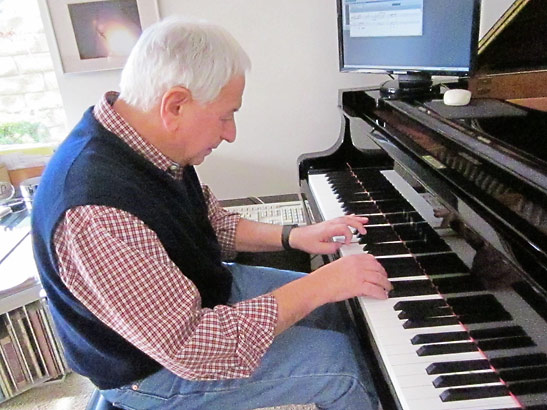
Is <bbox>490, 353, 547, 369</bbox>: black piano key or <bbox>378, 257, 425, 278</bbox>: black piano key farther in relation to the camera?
<bbox>378, 257, 425, 278</bbox>: black piano key

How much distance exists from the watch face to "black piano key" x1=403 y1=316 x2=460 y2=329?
6.17 ft

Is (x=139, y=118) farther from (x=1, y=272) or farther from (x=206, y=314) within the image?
(x=1, y=272)

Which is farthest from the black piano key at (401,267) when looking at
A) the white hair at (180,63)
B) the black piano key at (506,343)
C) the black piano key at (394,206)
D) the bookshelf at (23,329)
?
the bookshelf at (23,329)

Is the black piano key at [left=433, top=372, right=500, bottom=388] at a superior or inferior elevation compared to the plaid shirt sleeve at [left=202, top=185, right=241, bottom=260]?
superior

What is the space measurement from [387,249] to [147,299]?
571 millimetres

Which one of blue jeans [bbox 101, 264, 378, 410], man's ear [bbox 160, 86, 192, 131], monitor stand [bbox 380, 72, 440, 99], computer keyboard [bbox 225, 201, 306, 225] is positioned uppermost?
man's ear [bbox 160, 86, 192, 131]

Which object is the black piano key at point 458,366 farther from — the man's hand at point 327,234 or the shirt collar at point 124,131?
the shirt collar at point 124,131

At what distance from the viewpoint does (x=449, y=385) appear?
0.74 m

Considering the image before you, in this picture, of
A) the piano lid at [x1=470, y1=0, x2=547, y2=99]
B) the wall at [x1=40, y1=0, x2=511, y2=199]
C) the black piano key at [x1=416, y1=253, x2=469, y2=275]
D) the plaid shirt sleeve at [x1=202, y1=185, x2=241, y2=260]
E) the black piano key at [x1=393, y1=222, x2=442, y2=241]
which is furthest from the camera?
the wall at [x1=40, y1=0, x2=511, y2=199]

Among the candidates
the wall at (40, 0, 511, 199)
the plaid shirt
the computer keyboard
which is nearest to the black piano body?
the plaid shirt

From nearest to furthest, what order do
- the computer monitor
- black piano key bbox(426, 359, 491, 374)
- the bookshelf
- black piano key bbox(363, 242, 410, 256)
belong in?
black piano key bbox(426, 359, 491, 374)
black piano key bbox(363, 242, 410, 256)
the computer monitor
the bookshelf

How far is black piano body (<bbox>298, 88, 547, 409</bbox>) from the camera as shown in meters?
0.70

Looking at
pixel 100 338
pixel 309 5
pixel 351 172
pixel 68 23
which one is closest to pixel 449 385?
pixel 100 338

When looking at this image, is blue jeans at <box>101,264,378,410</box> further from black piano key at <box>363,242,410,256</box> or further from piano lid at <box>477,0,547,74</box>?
piano lid at <box>477,0,547,74</box>
